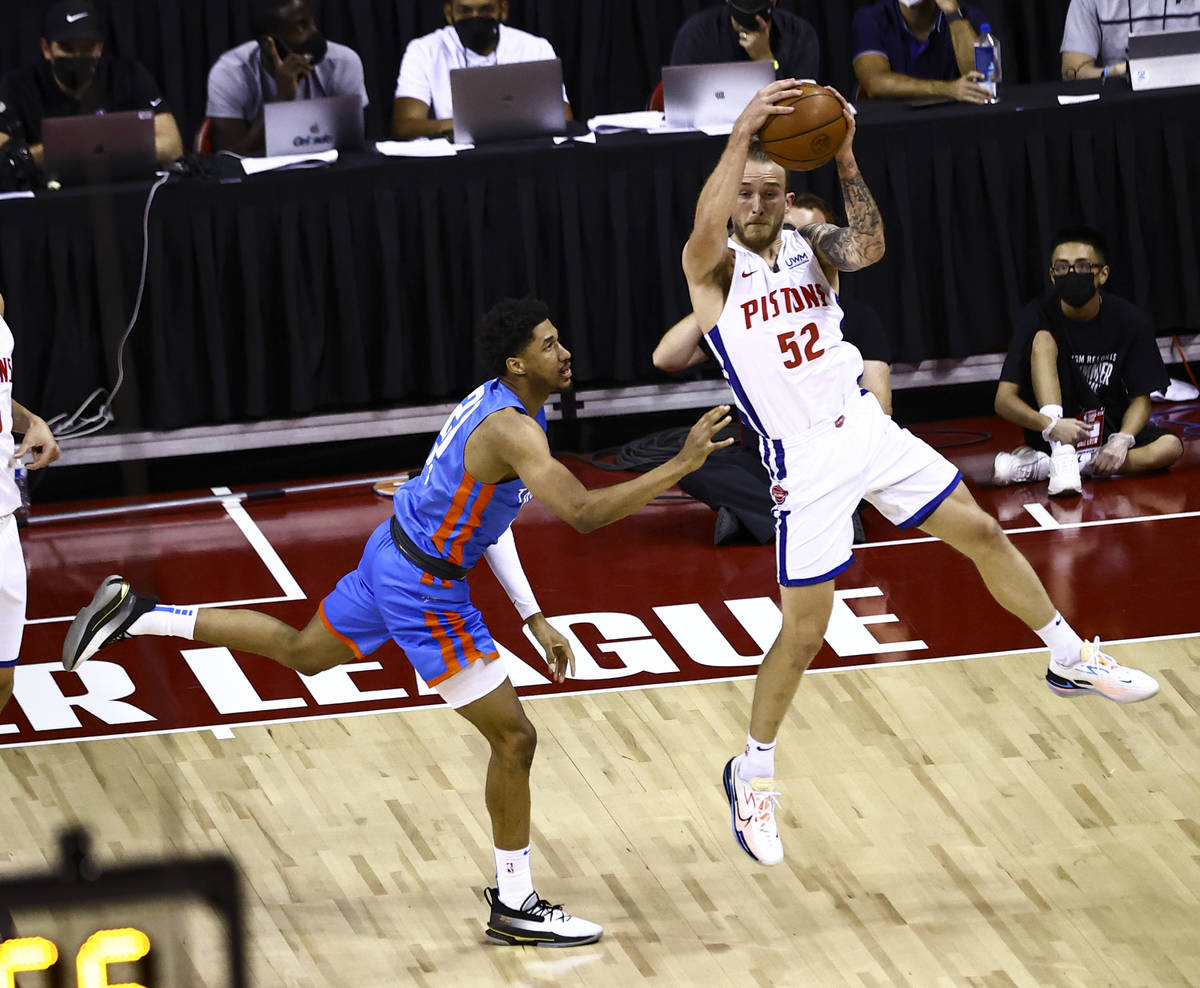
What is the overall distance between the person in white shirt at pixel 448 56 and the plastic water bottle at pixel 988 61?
1.90 meters

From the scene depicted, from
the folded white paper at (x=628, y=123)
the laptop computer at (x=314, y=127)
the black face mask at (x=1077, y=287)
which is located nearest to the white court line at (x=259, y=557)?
the laptop computer at (x=314, y=127)

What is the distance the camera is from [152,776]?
5160 mm

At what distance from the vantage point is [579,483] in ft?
12.9

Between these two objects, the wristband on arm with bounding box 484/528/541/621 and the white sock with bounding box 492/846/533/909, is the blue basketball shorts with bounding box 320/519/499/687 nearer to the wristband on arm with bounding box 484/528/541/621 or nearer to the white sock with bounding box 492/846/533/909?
the wristband on arm with bounding box 484/528/541/621

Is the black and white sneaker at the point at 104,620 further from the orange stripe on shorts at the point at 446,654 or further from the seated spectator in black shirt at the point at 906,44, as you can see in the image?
the seated spectator in black shirt at the point at 906,44

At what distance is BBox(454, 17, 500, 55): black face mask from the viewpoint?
814 cm

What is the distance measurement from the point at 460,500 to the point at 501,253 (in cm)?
361

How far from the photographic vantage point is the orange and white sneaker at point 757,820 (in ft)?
14.3

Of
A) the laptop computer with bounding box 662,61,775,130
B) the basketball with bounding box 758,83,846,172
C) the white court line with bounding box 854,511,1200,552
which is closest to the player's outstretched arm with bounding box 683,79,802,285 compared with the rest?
the basketball with bounding box 758,83,846,172

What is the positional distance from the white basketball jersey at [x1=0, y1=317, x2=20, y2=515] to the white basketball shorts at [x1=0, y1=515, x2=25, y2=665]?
4 centimetres

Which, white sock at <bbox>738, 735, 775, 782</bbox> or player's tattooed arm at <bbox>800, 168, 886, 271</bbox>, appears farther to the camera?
white sock at <bbox>738, 735, 775, 782</bbox>

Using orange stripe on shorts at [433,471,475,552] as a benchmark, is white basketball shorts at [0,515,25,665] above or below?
below

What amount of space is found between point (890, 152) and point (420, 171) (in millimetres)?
2018

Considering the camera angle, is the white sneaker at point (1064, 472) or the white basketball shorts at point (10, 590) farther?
the white sneaker at point (1064, 472)
